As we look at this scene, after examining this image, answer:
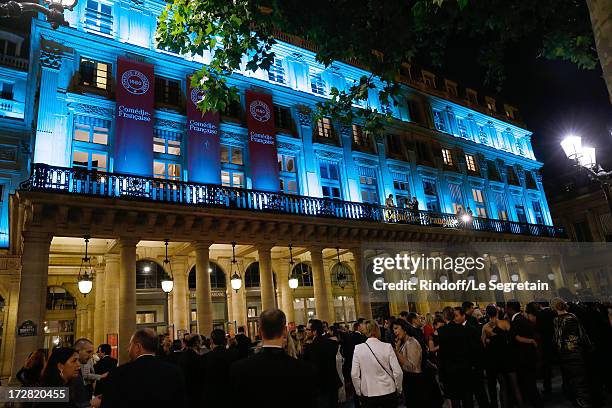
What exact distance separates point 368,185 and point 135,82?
12898 mm

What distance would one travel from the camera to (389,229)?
21.0 meters

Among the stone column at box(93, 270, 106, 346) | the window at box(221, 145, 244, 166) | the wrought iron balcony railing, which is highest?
the window at box(221, 145, 244, 166)

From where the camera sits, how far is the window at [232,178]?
18.5 metres

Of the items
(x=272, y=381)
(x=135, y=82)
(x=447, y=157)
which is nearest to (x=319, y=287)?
(x=135, y=82)

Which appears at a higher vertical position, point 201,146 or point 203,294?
point 201,146

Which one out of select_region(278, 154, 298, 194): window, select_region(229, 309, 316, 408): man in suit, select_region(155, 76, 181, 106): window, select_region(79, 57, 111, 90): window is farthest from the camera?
select_region(278, 154, 298, 194): window

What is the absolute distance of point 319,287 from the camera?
59.4ft

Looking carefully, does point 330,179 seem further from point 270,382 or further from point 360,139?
point 270,382

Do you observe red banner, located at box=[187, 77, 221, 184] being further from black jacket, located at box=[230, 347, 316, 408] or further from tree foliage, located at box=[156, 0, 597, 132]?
black jacket, located at box=[230, 347, 316, 408]

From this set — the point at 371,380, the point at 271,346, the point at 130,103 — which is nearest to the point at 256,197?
the point at 130,103

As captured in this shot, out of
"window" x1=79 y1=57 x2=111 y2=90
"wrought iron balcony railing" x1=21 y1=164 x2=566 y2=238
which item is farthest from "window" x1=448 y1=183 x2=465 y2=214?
"window" x1=79 y1=57 x2=111 y2=90

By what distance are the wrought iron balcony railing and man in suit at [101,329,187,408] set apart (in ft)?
36.8

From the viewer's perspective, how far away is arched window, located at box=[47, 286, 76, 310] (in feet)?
56.2

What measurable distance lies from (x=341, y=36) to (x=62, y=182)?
10732 millimetres
